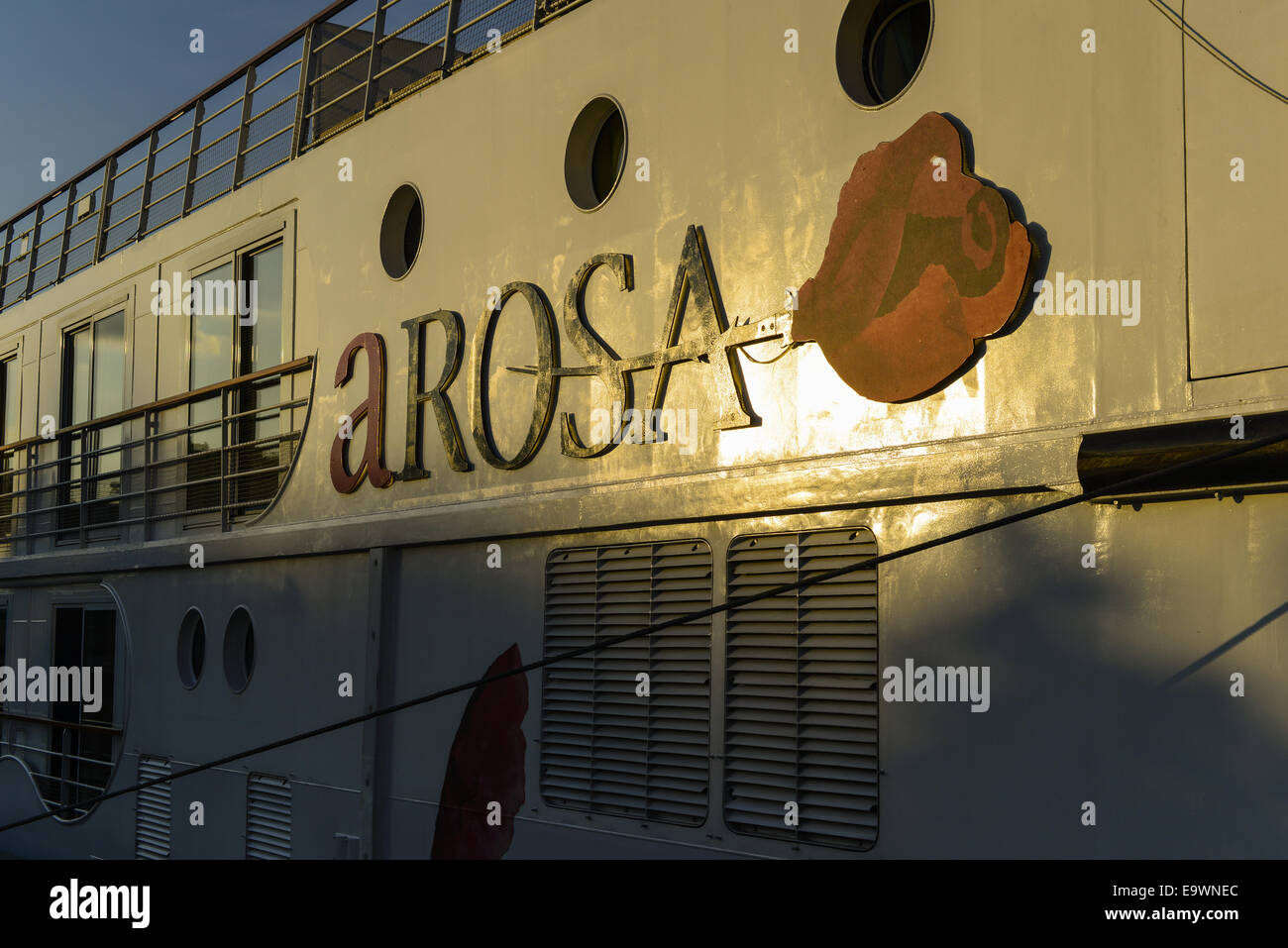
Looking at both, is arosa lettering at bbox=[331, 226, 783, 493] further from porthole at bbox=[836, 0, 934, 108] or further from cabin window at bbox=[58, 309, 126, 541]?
cabin window at bbox=[58, 309, 126, 541]

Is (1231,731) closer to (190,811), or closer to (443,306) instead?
(443,306)

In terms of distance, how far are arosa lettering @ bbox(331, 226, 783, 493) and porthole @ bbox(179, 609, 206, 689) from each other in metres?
2.32

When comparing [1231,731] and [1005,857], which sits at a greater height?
[1231,731]

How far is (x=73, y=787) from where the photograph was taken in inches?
471

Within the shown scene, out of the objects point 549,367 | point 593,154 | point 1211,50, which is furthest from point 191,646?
point 1211,50

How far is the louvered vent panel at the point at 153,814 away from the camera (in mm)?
10094

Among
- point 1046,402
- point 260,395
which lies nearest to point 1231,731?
point 1046,402

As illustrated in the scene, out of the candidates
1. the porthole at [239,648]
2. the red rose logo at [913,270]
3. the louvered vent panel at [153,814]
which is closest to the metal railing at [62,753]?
the louvered vent panel at [153,814]

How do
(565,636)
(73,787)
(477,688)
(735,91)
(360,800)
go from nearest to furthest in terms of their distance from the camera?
(735,91), (565,636), (477,688), (360,800), (73,787)

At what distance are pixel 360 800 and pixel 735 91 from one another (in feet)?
15.2

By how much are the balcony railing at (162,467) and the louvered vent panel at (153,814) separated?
1.87m

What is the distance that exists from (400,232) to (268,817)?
403cm

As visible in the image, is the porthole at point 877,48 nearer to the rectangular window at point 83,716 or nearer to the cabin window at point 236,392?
the cabin window at point 236,392
